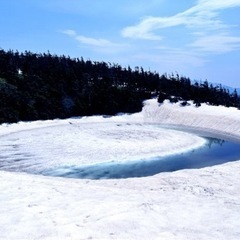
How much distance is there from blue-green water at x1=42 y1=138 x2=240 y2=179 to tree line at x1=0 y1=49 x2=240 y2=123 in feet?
124

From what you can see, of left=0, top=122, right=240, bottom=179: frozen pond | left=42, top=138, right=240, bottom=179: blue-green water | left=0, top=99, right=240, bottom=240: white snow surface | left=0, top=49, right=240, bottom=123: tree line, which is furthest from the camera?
left=0, top=49, right=240, bottom=123: tree line

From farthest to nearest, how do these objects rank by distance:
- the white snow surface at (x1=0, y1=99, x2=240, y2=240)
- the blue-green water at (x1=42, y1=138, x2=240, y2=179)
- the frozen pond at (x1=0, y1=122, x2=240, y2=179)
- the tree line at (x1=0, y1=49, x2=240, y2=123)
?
the tree line at (x1=0, y1=49, x2=240, y2=123) < the frozen pond at (x1=0, y1=122, x2=240, y2=179) < the blue-green water at (x1=42, y1=138, x2=240, y2=179) < the white snow surface at (x1=0, y1=99, x2=240, y2=240)

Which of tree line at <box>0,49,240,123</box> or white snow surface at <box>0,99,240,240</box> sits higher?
tree line at <box>0,49,240,123</box>

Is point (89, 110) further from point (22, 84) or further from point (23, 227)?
point (23, 227)

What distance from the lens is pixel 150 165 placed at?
3659 cm

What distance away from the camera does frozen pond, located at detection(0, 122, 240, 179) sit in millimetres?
34438

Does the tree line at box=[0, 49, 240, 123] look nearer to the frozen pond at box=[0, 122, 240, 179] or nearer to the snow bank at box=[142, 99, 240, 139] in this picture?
the snow bank at box=[142, 99, 240, 139]

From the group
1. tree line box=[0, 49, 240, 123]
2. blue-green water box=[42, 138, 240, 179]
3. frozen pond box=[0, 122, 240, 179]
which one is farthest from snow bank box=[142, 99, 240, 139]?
blue-green water box=[42, 138, 240, 179]

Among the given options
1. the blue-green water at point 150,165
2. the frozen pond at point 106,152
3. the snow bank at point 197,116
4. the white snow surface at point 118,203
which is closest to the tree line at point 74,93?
the snow bank at point 197,116

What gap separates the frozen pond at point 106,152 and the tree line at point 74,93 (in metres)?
16.7

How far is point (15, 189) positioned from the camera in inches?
878

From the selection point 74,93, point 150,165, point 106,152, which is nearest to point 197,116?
point 74,93

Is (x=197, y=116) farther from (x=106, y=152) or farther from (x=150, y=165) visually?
(x=150, y=165)

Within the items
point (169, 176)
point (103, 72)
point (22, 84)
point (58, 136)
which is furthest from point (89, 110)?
point (169, 176)
